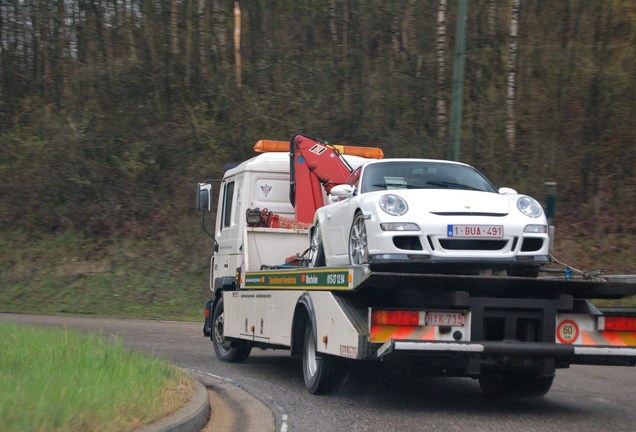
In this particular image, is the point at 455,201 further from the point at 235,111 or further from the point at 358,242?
the point at 235,111

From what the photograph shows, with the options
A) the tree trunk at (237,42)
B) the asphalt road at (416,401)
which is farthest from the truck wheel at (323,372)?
the tree trunk at (237,42)

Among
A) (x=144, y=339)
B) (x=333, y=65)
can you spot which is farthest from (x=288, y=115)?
(x=144, y=339)

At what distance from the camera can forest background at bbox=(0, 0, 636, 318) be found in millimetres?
23703

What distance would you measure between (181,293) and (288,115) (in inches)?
320

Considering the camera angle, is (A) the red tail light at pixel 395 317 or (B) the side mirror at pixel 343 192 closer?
(A) the red tail light at pixel 395 317

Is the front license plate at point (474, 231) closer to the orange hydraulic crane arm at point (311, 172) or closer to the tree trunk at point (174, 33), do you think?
the orange hydraulic crane arm at point (311, 172)

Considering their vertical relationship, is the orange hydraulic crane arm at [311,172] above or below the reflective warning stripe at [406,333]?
above

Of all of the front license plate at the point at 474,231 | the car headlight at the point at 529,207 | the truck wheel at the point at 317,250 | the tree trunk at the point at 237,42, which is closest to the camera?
the front license plate at the point at 474,231

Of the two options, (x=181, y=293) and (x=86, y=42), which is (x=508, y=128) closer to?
(x=181, y=293)

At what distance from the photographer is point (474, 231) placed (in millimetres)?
8422

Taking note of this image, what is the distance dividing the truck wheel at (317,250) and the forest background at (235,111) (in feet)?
34.8

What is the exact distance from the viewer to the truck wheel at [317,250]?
1088cm

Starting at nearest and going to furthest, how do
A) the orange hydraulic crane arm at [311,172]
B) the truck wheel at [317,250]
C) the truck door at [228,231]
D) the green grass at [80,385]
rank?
Answer: the green grass at [80,385]
the truck wheel at [317,250]
the orange hydraulic crane arm at [311,172]
the truck door at [228,231]

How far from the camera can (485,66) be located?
90.1 ft
